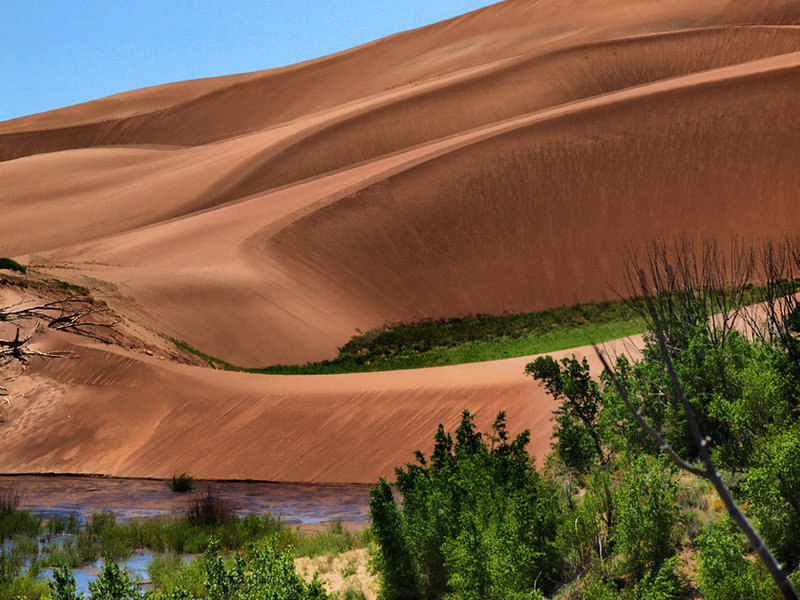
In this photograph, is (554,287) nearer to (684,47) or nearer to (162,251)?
(162,251)

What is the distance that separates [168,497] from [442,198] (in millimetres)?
30497

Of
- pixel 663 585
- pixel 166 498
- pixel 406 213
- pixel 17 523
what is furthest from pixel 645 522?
pixel 406 213

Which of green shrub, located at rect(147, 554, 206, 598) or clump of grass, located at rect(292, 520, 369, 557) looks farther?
clump of grass, located at rect(292, 520, 369, 557)

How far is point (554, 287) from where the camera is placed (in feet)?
145

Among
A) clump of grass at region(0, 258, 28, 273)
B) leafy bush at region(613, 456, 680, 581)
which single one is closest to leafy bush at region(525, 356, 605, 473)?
leafy bush at region(613, 456, 680, 581)

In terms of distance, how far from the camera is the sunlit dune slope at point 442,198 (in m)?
38.2

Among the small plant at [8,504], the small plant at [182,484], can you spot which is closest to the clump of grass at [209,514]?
the small plant at [8,504]

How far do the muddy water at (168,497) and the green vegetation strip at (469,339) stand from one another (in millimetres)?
10202

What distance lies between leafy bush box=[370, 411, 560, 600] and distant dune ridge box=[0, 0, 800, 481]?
752cm

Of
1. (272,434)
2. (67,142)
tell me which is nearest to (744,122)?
(272,434)

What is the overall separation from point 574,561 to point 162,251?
3470cm

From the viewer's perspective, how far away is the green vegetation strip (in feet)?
104

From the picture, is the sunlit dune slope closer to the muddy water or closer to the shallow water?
the muddy water

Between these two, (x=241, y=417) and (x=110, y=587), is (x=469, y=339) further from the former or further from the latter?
(x=110, y=587)
